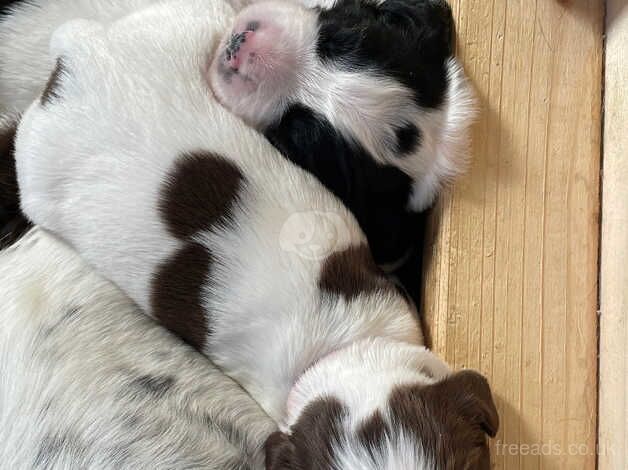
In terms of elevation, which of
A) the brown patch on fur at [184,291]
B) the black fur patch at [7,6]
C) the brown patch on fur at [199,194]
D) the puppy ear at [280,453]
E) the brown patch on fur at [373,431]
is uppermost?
the black fur patch at [7,6]

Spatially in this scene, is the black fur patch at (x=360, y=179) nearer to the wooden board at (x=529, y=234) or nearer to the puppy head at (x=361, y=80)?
the puppy head at (x=361, y=80)

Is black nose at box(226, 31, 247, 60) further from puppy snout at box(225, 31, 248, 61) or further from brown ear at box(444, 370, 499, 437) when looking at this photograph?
brown ear at box(444, 370, 499, 437)

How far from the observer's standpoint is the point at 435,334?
180 centimetres

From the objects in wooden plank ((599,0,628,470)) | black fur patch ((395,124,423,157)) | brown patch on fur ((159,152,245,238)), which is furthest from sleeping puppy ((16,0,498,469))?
wooden plank ((599,0,628,470))

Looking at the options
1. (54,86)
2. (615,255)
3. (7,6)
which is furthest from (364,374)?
(7,6)

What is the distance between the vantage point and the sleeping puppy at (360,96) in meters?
1.91

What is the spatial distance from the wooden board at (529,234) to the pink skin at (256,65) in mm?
460

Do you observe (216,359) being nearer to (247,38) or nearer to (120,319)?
(120,319)

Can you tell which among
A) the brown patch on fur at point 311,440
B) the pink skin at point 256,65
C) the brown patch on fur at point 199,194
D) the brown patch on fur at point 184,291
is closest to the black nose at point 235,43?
the pink skin at point 256,65

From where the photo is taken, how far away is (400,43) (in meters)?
1.96

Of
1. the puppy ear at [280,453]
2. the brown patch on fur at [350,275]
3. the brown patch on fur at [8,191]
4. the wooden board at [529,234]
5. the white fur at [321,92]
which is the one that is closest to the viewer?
the puppy ear at [280,453]

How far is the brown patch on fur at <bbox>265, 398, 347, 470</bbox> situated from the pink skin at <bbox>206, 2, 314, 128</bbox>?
2.64 feet

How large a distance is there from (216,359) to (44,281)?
479mm

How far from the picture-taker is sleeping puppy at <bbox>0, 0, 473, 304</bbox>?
Result: 191 centimetres
